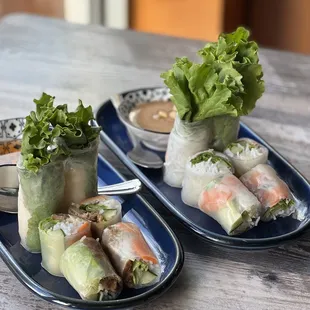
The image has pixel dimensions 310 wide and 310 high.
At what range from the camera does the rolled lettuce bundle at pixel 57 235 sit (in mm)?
813

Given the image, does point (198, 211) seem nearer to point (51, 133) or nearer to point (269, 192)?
point (269, 192)

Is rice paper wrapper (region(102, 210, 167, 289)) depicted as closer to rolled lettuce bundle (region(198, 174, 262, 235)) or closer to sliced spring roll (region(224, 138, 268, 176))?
rolled lettuce bundle (region(198, 174, 262, 235))

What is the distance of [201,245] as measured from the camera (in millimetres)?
938

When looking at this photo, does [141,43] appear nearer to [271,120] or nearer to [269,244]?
[271,120]

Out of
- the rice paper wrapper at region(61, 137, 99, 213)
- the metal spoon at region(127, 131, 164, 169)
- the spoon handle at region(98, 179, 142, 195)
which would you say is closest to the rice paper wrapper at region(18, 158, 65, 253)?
the rice paper wrapper at region(61, 137, 99, 213)

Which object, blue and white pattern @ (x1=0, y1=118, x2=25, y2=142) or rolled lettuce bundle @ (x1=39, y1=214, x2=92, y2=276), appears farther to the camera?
blue and white pattern @ (x1=0, y1=118, x2=25, y2=142)

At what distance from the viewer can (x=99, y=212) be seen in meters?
0.86

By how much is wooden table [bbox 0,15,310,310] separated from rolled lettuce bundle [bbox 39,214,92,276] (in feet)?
0.16

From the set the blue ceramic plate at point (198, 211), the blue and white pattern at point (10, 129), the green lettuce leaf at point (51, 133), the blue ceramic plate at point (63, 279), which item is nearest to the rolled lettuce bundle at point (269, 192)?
the blue ceramic plate at point (198, 211)

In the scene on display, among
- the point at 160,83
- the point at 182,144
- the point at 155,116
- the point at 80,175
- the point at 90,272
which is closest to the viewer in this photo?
the point at 90,272

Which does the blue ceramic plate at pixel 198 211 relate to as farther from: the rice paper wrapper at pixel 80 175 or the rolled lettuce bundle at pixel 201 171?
the rice paper wrapper at pixel 80 175

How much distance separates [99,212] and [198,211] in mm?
178

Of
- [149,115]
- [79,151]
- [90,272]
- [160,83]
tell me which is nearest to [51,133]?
[79,151]

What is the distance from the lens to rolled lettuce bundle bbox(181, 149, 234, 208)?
3.11 feet
